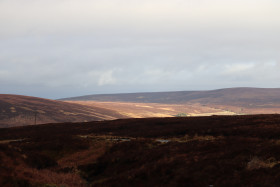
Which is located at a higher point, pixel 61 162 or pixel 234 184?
pixel 234 184

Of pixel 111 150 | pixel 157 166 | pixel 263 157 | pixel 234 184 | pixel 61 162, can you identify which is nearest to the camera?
pixel 234 184

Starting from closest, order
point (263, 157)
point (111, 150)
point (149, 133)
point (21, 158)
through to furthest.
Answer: point (263, 157), point (21, 158), point (111, 150), point (149, 133)

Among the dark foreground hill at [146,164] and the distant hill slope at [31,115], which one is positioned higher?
the dark foreground hill at [146,164]

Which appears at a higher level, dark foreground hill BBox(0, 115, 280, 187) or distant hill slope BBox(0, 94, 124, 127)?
dark foreground hill BBox(0, 115, 280, 187)

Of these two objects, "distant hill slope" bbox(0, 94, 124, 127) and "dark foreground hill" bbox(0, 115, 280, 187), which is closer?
"dark foreground hill" bbox(0, 115, 280, 187)

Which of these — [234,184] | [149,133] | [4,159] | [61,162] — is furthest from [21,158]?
[149,133]

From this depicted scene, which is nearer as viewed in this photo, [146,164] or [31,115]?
[146,164]

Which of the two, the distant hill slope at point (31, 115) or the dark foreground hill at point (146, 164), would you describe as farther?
the distant hill slope at point (31, 115)

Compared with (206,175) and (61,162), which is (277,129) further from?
(61,162)

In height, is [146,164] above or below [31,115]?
above

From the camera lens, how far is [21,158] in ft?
72.0

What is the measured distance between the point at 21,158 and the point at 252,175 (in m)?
16.2

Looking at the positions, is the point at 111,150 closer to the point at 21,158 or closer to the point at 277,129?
the point at 21,158

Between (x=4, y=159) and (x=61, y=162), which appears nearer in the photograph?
(x=4, y=159)
